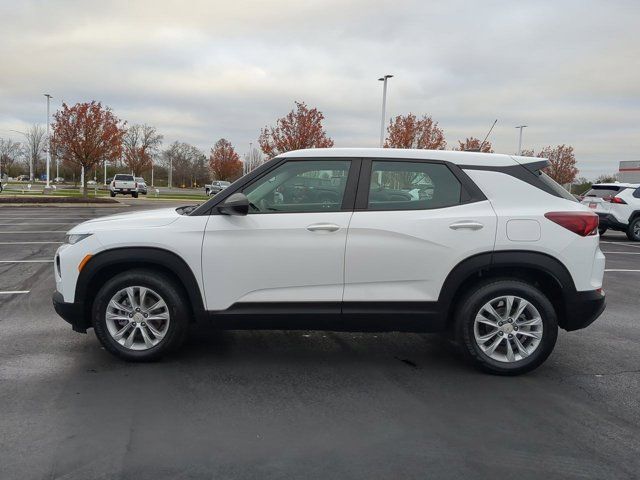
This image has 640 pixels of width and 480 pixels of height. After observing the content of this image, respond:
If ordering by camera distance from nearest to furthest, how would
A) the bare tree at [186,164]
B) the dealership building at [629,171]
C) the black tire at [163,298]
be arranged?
the black tire at [163,298], the dealership building at [629,171], the bare tree at [186,164]

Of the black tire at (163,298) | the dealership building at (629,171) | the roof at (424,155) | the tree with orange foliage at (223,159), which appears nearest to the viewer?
the black tire at (163,298)

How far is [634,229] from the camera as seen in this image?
15.4 metres

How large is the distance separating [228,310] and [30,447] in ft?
5.45

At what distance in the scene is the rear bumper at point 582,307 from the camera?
425 centimetres

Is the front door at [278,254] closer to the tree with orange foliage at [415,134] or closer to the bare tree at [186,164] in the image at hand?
the tree with orange foliage at [415,134]

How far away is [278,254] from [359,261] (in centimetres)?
65

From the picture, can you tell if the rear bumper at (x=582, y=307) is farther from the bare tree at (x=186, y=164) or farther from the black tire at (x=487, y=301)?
the bare tree at (x=186, y=164)

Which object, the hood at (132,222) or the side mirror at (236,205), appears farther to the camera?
the hood at (132,222)

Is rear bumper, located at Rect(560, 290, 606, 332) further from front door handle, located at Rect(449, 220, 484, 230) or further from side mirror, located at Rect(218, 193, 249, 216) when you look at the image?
side mirror, located at Rect(218, 193, 249, 216)

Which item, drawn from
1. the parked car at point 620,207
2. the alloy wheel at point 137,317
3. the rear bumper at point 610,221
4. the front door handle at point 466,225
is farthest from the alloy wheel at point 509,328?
the rear bumper at point 610,221

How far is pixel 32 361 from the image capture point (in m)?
4.46

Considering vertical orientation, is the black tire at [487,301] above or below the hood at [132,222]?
below

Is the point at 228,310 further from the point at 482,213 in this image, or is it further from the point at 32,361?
the point at 482,213

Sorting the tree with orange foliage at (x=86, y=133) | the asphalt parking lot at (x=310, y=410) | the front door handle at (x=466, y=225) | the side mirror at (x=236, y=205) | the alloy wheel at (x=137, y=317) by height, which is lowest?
the asphalt parking lot at (x=310, y=410)
